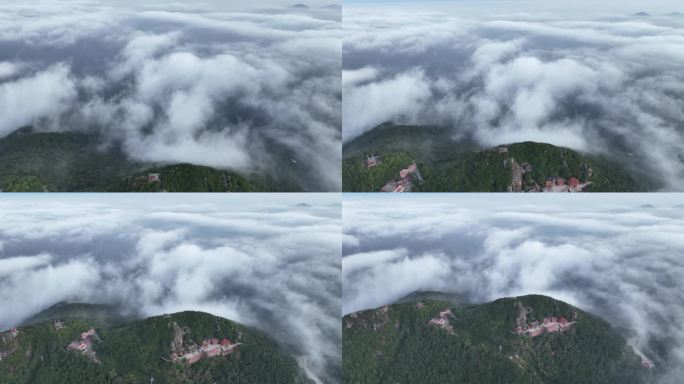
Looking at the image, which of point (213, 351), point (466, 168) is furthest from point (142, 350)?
point (466, 168)

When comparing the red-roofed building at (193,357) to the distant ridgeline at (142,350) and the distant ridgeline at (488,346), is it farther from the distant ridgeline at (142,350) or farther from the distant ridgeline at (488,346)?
the distant ridgeline at (488,346)

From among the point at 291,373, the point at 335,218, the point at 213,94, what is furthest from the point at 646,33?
the point at 291,373

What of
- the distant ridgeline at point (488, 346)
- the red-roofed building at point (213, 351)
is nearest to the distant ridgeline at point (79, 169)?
the red-roofed building at point (213, 351)

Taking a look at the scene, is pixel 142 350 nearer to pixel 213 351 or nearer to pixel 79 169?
pixel 213 351

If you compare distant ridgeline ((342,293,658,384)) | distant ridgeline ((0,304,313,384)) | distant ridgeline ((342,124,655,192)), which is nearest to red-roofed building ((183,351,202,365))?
distant ridgeline ((0,304,313,384))

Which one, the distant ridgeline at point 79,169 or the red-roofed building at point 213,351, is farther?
the red-roofed building at point 213,351

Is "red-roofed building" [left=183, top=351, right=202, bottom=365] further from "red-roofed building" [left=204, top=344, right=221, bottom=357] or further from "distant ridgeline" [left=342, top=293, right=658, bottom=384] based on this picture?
"distant ridgeline" [left=342, top=293, right=658, bottom=384]

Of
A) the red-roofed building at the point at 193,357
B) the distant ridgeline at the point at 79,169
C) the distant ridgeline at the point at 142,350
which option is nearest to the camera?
the distant ridgeline at the point at 79,169
